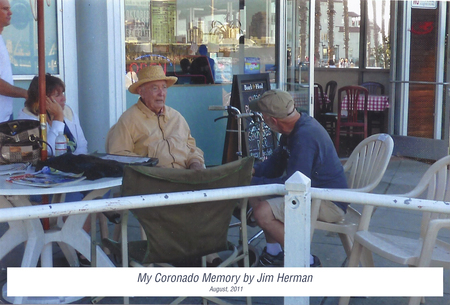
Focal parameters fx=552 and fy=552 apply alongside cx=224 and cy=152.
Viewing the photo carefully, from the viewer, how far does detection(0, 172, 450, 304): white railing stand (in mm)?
1721

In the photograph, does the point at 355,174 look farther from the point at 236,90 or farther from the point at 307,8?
the point at 307,8

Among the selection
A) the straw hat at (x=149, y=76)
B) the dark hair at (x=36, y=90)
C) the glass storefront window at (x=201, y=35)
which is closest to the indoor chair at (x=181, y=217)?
the straw hat at (x=149, y=76)

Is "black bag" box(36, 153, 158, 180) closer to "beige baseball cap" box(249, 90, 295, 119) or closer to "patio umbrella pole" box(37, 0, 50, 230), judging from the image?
"patio umbrella pole" box(37, 0, 50, 230)

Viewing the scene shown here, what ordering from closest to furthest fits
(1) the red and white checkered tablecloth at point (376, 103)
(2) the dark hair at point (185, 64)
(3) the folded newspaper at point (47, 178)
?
(3) the folded newspaper at point (47, 178), (2) the dark hair at point (185, 64), (1) the red and white checkered tablecloth at point (376, 103)

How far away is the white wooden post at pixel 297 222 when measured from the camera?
70.8 inches

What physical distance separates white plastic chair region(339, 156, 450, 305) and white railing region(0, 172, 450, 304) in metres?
0.77

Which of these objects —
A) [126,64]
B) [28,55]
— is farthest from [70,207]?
[126,64]

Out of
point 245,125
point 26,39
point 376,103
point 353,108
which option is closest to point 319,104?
point 353,108

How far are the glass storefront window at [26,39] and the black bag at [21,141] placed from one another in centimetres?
205

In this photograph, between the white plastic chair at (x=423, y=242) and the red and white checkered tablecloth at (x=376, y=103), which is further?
the red and white checkered tablecloth at (x=376, y=103)

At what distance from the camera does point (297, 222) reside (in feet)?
6.02

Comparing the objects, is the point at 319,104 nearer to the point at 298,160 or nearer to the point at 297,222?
the point at 298,160

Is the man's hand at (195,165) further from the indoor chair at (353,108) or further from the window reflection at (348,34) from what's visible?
the window reflection at (348,34)

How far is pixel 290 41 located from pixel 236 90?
1368mm
